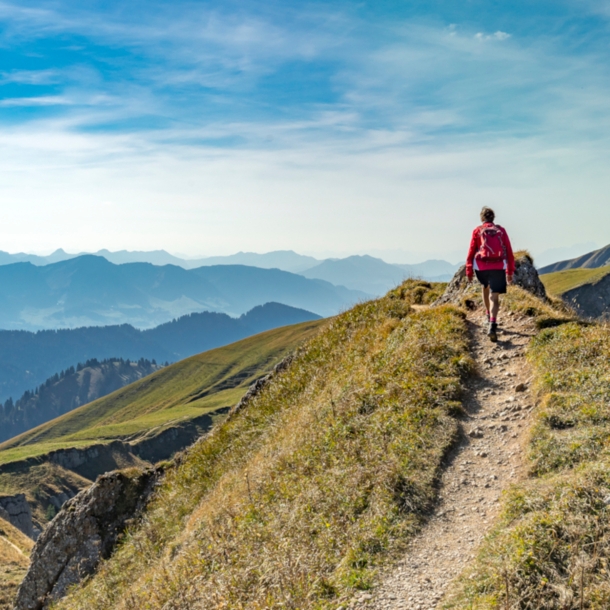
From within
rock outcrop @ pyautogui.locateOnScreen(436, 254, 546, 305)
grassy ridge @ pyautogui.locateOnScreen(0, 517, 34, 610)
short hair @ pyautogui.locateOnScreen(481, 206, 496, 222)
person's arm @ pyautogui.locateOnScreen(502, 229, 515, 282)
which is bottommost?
grassy ridge @ pyautogui.locateOnScreen(0, 517, 34, 610)

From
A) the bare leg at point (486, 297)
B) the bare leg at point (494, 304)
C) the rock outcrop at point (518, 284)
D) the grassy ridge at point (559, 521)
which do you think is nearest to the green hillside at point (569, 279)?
the rock outcrop at point (518, 284)

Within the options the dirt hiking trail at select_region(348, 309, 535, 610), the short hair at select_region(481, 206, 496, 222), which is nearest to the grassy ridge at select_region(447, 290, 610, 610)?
the dirt hiking trail at select_region(348, 309, 535, 610)

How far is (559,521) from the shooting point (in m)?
6.81

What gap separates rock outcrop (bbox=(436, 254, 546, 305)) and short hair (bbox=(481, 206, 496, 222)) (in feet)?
14.0

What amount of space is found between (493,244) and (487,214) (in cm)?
93

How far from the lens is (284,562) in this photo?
26.9ft

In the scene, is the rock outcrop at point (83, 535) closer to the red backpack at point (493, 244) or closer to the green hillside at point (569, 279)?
the red backpack at point (493, 244)

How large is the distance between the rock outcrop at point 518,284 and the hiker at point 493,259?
3.82 meters

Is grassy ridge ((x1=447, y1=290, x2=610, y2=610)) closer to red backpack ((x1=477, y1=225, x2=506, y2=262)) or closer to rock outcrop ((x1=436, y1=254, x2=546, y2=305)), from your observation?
red backpack ((x1=477, y1=225, x2=506, y2=262))

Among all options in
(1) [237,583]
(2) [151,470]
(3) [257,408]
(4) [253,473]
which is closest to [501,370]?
(4) [253,473]

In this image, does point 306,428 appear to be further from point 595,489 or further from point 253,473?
point 595,489

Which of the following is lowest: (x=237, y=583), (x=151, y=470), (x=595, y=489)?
(x=151, y=470)

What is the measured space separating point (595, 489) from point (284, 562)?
16.0 feet

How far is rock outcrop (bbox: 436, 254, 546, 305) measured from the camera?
19.1 metres
